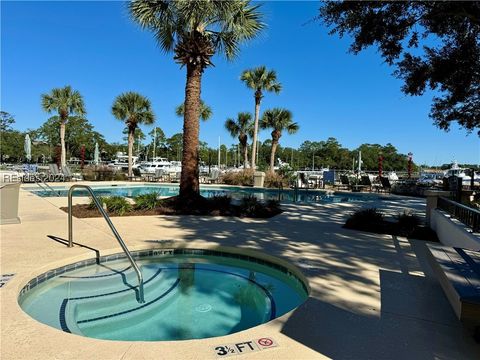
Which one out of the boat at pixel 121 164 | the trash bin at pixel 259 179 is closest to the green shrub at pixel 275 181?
the trash bin at pixel 259 179

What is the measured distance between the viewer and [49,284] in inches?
179

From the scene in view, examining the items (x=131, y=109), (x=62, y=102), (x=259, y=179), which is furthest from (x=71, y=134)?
(x=259, y=179)

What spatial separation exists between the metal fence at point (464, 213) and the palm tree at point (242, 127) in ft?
87.7

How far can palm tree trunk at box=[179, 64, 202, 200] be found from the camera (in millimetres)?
10930

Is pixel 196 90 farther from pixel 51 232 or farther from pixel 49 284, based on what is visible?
pixel 49 284

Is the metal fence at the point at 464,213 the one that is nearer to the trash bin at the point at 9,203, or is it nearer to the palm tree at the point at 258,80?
the trash bin at the point at 9,203

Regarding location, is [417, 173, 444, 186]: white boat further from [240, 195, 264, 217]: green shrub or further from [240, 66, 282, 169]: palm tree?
[240, 195, 264, 217]: green shrub

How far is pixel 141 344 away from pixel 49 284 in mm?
2573

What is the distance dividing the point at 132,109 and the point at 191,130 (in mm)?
17752

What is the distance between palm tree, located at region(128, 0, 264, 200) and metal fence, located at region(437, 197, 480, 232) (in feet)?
22.6

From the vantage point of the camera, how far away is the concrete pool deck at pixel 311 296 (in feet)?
8.44

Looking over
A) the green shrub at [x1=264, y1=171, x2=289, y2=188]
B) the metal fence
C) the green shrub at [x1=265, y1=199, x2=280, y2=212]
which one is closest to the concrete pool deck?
the metal fence

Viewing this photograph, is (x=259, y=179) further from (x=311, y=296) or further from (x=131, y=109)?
(x=311, y=296)

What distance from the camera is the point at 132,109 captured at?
2686cm
